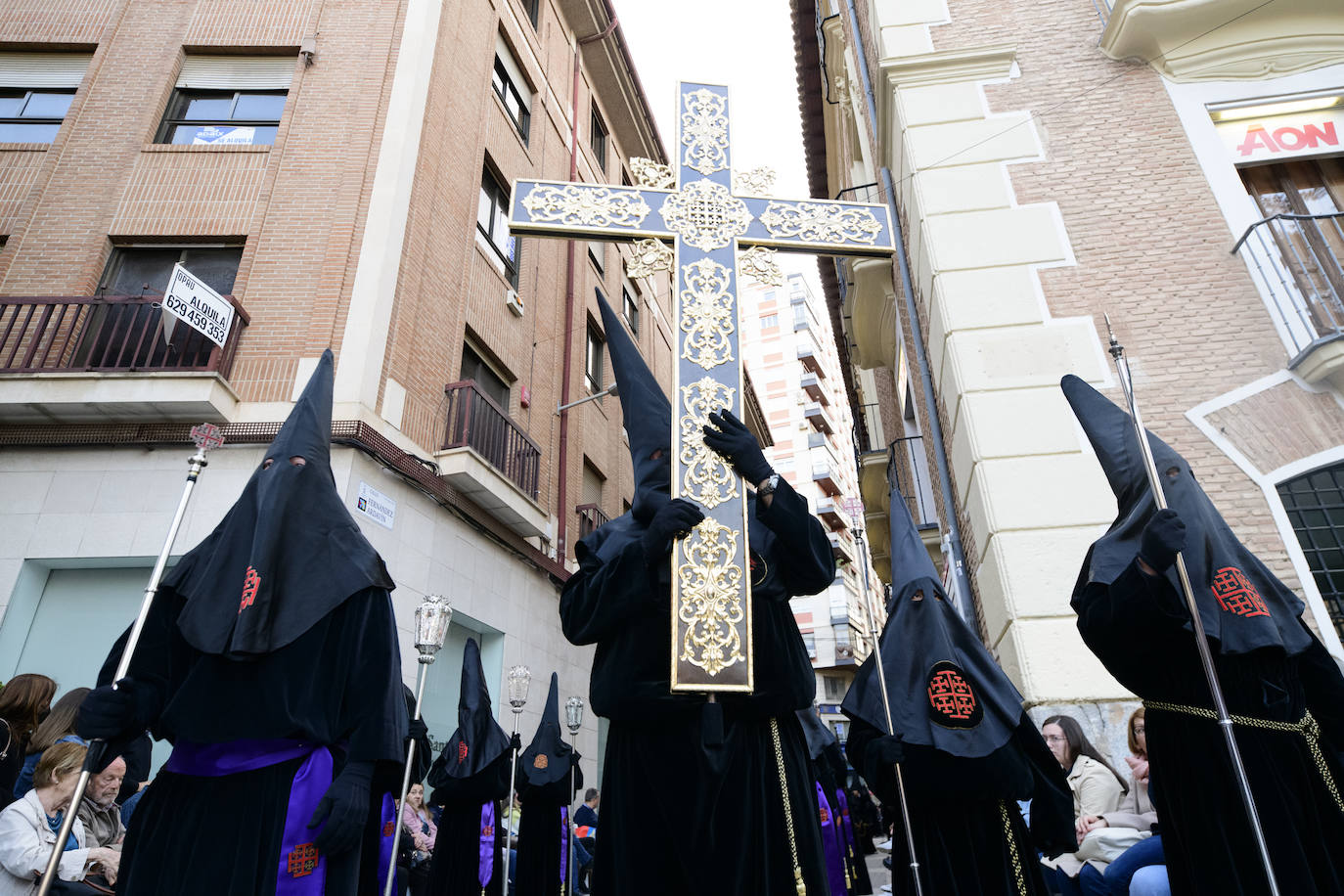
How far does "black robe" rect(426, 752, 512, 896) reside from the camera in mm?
6664

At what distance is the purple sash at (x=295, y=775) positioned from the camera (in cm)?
250

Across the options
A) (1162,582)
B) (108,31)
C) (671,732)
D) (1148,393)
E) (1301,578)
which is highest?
(108,31)

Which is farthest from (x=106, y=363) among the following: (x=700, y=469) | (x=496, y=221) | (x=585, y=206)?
(x=700, y=469)

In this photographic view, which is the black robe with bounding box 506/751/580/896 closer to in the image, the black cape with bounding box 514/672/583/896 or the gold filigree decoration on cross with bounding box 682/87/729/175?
the black cape with bounding box 514/672/583/896

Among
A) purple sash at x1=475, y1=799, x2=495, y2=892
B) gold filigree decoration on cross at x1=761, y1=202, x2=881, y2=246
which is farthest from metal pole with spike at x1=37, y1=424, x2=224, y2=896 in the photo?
purple sash at x1=475, y1=799, x2=495, y2=892

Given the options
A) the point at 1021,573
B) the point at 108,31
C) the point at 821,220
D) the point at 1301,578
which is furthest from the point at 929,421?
the point at 108,31

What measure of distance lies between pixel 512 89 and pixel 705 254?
12582 millimetres

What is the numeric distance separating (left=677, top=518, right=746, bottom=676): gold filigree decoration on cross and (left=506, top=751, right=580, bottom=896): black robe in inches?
218

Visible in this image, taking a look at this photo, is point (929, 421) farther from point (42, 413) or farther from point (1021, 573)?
point (42, 413)

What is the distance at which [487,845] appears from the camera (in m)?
7.50

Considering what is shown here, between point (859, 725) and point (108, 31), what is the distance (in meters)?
13.7

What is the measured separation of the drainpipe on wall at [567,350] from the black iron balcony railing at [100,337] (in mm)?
5931

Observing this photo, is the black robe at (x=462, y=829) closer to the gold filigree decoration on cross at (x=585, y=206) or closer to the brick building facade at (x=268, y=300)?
the brick building facade at (x=268, y=300)

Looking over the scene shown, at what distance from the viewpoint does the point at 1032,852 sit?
357 centimetres
